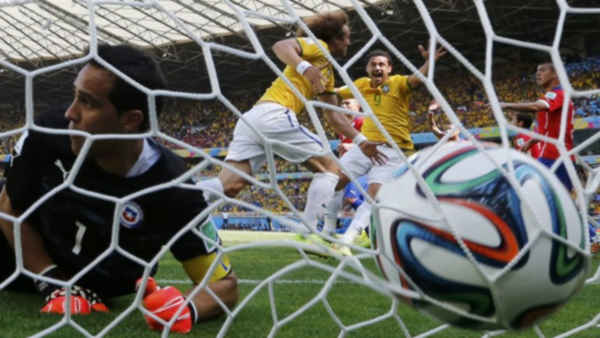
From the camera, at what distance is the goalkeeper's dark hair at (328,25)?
3.84m

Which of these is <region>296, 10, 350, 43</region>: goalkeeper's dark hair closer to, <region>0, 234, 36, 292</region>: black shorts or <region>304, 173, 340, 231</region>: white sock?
<region>304, 173, 340, 231</region>: white sock

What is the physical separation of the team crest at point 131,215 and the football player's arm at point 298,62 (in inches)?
53.6

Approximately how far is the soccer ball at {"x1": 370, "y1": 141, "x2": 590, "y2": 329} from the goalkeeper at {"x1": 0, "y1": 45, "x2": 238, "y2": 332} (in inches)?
32.5

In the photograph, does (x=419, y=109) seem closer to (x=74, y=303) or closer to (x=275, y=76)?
(x=275, y=76)

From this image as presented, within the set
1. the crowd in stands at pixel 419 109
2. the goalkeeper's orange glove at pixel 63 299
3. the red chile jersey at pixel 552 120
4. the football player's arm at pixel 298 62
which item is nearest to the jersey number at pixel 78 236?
the goalkeeper's orange glove at pixel 63 299

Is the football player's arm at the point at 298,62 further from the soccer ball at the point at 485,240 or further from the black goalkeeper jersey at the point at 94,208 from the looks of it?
the soccer ball at the point at 485,240

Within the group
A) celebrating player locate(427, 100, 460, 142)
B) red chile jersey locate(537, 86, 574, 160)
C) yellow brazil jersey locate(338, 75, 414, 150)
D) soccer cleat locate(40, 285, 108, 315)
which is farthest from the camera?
yellow brazil jersey locate(338, 75, 414, 150)

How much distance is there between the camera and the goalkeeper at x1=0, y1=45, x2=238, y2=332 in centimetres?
189

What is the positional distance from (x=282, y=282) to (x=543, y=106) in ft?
8.29

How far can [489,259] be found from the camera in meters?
1.27

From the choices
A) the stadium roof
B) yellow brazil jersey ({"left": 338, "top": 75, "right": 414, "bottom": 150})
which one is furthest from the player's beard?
the stadium roof

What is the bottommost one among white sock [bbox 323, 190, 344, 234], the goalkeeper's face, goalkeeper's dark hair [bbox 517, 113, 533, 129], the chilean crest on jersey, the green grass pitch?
white sock [bbox 323, 190, 344, 234]

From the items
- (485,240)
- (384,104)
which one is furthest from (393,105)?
(485,240)

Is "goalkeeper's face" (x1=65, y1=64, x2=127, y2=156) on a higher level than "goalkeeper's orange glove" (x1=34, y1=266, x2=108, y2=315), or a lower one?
higher
